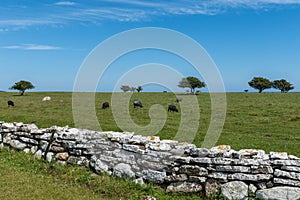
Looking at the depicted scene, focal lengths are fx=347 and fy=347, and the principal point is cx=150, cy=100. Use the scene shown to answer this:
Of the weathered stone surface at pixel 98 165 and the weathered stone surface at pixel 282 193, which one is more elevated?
the weathered stone surface at pixel 98 165

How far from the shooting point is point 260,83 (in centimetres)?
7450

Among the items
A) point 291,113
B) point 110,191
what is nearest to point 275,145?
point 110,191

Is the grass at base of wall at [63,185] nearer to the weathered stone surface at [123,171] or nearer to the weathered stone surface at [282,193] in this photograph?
the weathered stone surface at [123,171]

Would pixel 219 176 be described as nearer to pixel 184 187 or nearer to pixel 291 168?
pixel 184 187

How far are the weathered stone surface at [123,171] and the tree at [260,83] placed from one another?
6932 cm

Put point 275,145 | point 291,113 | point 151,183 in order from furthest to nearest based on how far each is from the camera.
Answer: point 291,113 → point 275,145 → point 151,183

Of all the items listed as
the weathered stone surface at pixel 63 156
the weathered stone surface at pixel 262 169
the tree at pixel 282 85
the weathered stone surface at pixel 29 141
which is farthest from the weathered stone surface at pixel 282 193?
the tree at pixel 282 85

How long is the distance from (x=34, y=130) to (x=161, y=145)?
5.31m

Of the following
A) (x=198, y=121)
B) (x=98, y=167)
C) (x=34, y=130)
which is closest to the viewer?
(x=98, y=167)

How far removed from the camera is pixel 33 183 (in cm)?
943

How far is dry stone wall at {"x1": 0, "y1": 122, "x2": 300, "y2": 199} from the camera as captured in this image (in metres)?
8.09

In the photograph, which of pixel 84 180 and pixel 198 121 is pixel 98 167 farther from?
pixel 198 121

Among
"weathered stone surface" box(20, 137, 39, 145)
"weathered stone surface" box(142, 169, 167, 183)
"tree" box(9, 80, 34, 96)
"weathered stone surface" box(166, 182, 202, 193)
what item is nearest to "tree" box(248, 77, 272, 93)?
"tree" box(9, 80, 34, 96)

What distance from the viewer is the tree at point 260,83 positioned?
245 feet
